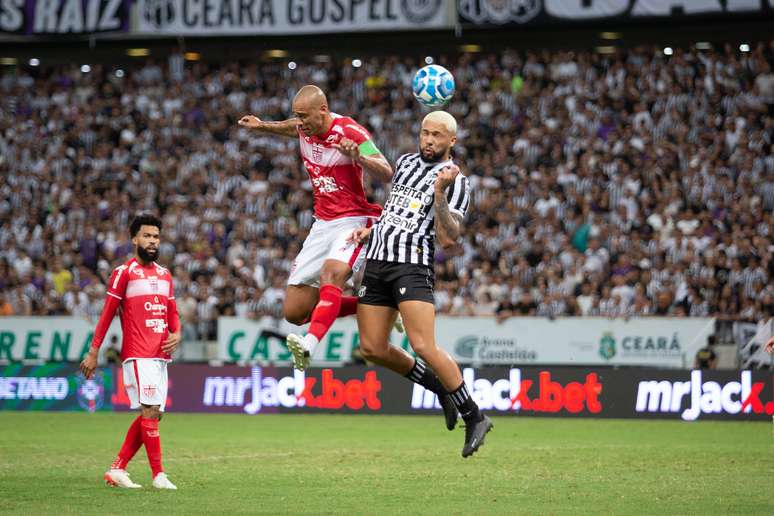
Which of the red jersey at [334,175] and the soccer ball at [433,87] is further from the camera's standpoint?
the red jersey at [334,175]

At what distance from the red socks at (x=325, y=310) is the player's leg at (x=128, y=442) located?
212cm

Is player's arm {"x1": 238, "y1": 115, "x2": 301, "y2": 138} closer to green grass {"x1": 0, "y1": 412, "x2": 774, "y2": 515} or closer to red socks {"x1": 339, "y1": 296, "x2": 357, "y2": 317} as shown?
red socks {"x1": 339, "y1": 296, "x2": 357, "y2": 317}

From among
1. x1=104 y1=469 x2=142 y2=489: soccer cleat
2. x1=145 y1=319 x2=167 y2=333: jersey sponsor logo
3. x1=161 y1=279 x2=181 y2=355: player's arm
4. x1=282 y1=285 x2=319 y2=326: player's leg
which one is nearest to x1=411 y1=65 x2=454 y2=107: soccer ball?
x1=282 y1=285 x2=319 y2=326: player's leg

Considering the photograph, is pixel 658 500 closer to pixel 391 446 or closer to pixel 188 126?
pixel 391 446

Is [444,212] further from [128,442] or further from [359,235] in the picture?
[128,442]

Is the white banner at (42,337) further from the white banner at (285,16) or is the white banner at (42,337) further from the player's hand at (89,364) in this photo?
the player's hand at (89,364)

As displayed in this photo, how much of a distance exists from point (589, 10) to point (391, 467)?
54.9 ft

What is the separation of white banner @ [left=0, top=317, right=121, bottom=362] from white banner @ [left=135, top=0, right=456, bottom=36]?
31.2ft

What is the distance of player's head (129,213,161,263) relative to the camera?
37.1 feet

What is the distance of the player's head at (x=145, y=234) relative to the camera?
1130 cm

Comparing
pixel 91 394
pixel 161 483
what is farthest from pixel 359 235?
pixel 91 394

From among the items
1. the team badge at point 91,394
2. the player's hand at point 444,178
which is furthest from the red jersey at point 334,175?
the team badge at point 91,394

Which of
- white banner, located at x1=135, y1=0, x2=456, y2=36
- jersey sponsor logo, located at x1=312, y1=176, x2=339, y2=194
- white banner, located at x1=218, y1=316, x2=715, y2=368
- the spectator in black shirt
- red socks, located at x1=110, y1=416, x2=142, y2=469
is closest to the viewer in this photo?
jersey sponsor logo, located at x1=312, y1=176, x2=339, y2=194

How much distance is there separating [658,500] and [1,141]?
24.7 metres
